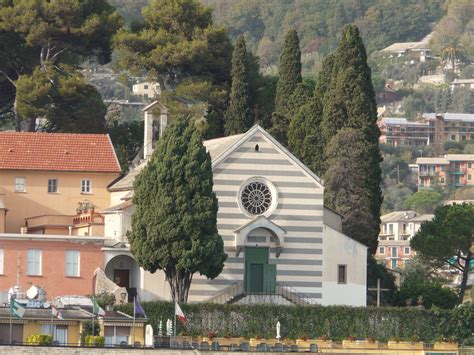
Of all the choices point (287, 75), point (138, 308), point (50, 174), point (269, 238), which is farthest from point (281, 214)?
point (287, 75)

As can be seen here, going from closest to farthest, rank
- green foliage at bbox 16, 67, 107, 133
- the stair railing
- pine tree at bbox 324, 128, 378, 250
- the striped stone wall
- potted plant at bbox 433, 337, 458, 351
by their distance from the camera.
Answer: potted plant at bbox 433, 337, 458, 351 < the stair railing < the striped stone wall < pine tree at bbox 324, 128, 378, 250 < green foliage at bbox 16, 67, 107, 133

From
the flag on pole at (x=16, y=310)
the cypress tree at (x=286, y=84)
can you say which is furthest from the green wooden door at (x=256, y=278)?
the flag on pole at (x=16, y=310)

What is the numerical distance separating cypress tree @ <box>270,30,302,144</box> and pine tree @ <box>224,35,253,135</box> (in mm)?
1664

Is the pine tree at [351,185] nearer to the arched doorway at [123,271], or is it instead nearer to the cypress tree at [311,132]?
the cypress tree at [311,132]

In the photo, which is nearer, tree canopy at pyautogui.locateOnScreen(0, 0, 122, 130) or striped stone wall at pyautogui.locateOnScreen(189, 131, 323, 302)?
striped stone wall at pyautogui.locateOnScreen(189, 131, 323, 302)

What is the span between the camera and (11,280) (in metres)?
91.1

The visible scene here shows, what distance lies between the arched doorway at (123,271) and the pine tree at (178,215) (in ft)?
12.1

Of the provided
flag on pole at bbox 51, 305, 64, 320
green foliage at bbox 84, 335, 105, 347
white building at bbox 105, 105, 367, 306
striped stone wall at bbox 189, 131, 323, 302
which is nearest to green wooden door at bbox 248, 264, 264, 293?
white building at bbox 105, 105, 367, 306

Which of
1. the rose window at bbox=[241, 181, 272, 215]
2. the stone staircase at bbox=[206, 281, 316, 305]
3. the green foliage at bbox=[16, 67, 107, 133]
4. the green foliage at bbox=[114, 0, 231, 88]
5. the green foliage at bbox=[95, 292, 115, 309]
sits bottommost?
the green foliage at bbox=[95, 292, 115, 309]

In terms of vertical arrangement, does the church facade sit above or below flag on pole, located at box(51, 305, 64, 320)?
above

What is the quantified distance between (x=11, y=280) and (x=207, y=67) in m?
27.0

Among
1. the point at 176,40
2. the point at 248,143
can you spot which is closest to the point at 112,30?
the point at 176,40

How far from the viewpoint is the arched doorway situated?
9344 cm

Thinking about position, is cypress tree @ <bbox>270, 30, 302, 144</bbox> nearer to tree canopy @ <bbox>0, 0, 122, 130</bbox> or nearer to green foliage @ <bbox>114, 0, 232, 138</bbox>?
green foliage @ <bbox>114, 0, 232, 138</bbox>
